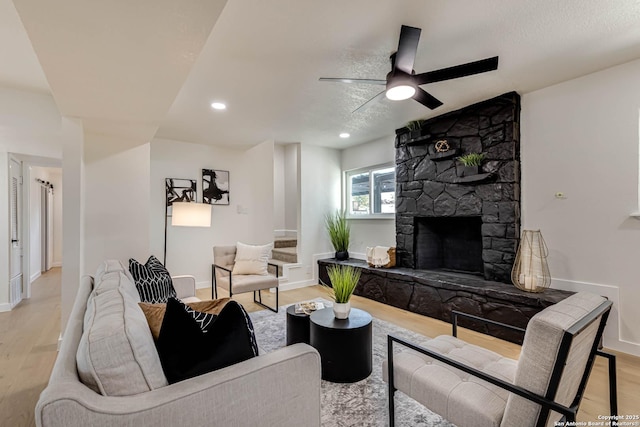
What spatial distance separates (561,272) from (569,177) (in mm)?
940

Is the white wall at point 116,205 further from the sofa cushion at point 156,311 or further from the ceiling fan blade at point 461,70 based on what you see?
the ceiling fan blade at point 461,70

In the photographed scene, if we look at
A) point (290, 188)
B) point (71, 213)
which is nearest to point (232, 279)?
point (71, 213)

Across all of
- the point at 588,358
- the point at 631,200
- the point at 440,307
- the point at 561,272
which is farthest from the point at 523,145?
the point at 588,358

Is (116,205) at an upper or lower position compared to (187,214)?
upper

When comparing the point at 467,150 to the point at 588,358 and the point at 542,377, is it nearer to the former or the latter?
the point at 588,358

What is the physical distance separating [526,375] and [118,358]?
140cm

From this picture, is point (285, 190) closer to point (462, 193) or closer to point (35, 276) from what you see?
point (462, 193)

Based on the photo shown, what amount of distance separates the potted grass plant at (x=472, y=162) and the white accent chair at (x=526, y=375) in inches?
93.7

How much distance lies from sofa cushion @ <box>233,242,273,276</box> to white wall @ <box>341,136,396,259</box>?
6.10ft

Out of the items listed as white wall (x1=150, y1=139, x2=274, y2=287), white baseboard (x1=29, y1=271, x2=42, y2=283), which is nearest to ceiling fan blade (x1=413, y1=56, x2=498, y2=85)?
white wall (x1=150, y1=139, x2=274, y2=287)

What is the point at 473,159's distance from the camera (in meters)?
3.51

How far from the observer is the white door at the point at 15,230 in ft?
12.9

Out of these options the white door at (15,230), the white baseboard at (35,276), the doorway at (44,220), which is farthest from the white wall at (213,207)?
the white baseboard at (35,276)

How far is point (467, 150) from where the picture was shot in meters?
3.62
